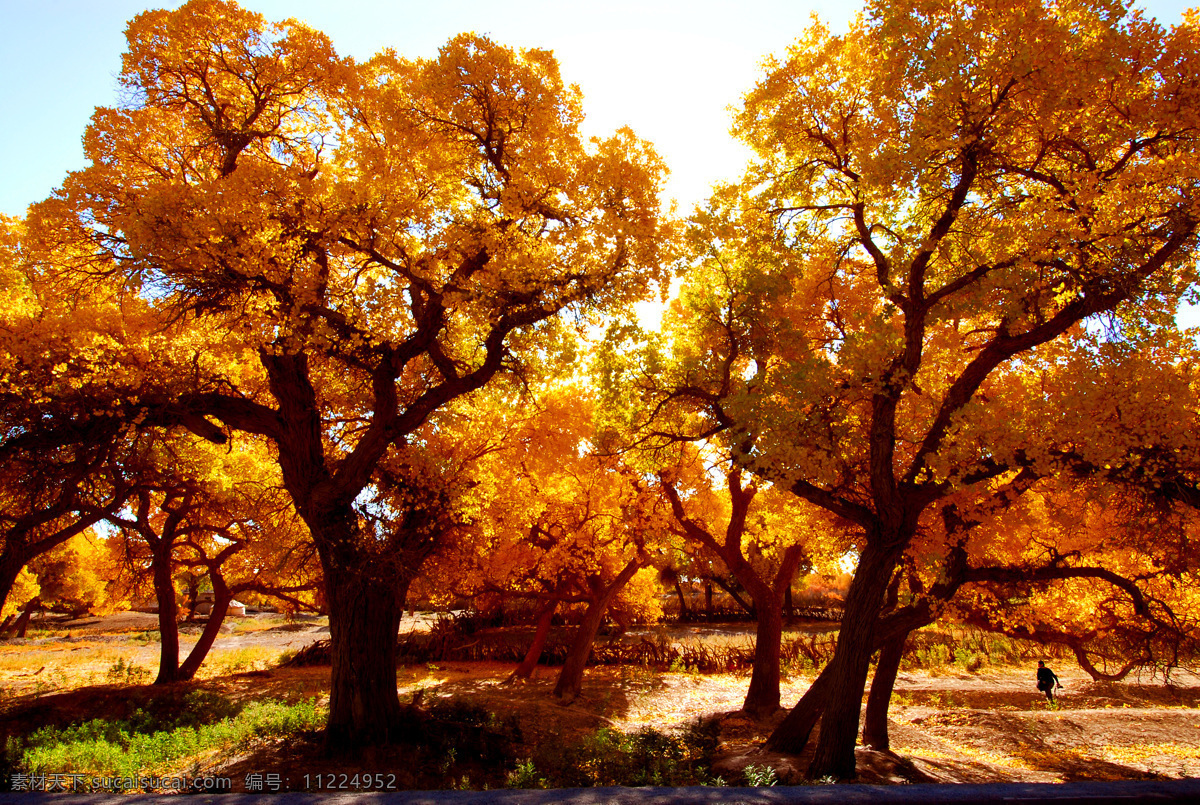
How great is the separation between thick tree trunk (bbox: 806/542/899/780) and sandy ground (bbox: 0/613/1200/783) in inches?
26.0

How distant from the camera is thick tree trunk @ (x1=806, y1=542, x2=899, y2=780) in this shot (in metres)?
7.86

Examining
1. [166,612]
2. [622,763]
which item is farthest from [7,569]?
[622,763]

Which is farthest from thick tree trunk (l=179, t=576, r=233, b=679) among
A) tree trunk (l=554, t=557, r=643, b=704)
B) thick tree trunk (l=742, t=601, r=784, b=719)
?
thick tree trunk (l=742, t=601, r=784, b=719)

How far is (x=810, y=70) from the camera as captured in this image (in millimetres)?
9320

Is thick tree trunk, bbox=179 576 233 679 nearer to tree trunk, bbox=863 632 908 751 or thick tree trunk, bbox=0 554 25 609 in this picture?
thick tree trunk, bbox=0 554 25 609

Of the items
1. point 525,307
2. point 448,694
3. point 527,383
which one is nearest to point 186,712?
point 448,694

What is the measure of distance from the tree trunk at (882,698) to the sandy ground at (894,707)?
0.55m

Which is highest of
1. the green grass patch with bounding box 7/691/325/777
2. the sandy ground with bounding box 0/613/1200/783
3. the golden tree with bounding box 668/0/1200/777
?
the golden tree with bounding box 668/0/1200/777

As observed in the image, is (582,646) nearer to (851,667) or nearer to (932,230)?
(851,667)

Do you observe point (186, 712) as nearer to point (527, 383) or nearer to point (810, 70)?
point (527, 383)

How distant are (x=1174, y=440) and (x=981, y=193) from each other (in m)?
3.90

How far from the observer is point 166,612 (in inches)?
655

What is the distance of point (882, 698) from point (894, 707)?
6.17 m

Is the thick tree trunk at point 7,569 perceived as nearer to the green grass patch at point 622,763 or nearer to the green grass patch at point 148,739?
the green grass patch at point 148,739
